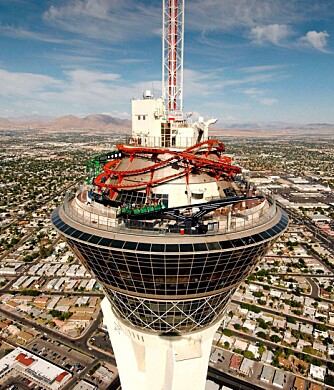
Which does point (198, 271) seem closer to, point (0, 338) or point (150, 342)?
point (150, 342)

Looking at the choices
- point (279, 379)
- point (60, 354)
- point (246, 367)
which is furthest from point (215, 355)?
point (60, 354)

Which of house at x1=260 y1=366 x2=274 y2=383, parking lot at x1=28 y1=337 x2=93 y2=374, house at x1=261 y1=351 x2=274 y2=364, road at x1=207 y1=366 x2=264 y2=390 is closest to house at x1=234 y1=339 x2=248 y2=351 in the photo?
house at x1=261 y1=351 x2=274 y2=364

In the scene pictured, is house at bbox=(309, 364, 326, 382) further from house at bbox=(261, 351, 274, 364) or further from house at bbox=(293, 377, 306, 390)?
house at bbox=(261, 351, 274, 364)

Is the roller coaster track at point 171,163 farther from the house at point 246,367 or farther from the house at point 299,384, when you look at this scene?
the house at point 299,384

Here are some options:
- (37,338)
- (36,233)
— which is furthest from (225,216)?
(36,233)

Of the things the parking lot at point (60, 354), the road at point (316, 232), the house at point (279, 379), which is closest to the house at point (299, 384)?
the house at point (279, 379)

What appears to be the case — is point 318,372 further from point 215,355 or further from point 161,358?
point 161,358
